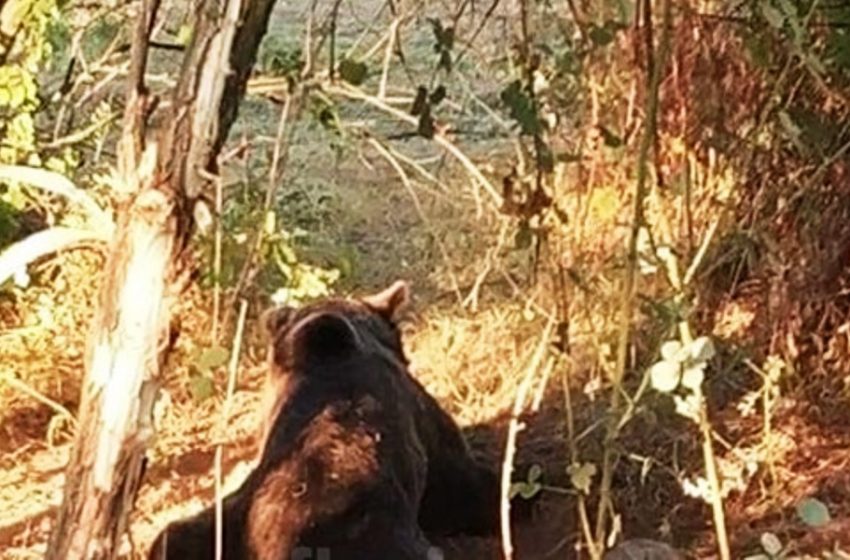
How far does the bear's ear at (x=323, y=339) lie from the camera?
614 centimetres

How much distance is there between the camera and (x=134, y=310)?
346 cm

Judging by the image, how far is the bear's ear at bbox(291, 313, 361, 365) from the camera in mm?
6141

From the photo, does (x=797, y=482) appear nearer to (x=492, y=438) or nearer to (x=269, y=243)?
(x=492, y=438)

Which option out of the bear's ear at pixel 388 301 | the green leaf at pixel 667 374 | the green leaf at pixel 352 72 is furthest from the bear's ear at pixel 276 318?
the green leaf at pixel 667 374

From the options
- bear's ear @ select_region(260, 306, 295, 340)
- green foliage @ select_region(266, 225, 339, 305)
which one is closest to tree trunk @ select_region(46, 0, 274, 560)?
Answer: bear's ear @ select_region(260, 306, 295, 340)

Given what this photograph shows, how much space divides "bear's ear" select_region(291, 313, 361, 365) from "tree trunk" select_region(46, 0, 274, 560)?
2613 millimetres

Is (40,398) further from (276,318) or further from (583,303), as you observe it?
(276,318)

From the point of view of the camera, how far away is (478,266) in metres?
7.99

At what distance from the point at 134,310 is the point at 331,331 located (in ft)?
9.00

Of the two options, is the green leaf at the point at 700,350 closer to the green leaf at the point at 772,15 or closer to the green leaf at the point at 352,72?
the green leaf at the point at 772,15

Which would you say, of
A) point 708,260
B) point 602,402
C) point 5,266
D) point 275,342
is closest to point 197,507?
point 275,342

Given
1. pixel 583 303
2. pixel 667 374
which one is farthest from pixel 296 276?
pixel 667 374

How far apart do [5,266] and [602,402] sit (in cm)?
330

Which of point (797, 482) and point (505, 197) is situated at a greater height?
point (505, 197)
